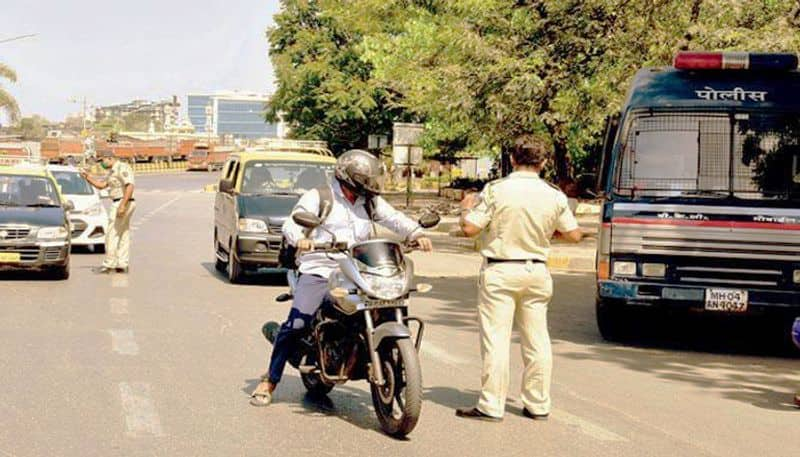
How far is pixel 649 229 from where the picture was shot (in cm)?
1166

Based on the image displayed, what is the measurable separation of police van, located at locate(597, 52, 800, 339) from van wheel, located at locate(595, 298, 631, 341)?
0.5 inches

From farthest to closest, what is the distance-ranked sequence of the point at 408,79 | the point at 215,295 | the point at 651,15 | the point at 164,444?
1. the point at 408,79
2. the point at 651,15
3. the point at 215,295
4. the point at 164,444

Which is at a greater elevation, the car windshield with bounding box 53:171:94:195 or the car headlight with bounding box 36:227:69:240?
the car windshield with bounding box 53:171:94:195

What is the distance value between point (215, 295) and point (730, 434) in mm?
8534

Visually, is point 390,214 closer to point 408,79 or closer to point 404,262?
point 404,262

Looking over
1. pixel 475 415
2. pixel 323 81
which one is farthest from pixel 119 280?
pixel 323 81

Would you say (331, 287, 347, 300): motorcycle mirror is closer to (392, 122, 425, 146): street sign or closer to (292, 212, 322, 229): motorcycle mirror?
(292, 212, 322, 229): motorcycle mirror

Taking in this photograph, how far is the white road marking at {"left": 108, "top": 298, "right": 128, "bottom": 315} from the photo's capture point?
1347 cm

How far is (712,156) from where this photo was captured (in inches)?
481

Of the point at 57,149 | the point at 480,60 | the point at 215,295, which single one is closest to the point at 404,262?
the point at 215,295

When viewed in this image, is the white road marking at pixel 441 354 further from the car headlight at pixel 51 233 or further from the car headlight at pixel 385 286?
the car headlight at pixel 51 233

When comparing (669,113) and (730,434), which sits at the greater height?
(669,113)

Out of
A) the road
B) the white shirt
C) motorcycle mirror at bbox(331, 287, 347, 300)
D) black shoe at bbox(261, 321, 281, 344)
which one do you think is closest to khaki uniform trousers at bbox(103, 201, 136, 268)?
the road

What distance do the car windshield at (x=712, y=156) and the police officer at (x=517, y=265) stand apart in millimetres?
4465
